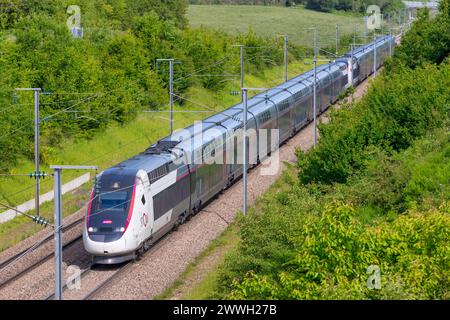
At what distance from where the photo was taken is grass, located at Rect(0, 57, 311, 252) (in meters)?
35.9

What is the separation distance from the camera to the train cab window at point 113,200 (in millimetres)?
26375

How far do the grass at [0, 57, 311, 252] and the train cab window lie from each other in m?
7.45

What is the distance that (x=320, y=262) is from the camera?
55.4 feet

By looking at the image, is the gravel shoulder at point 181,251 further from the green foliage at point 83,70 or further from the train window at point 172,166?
the green foliage at point 83,70

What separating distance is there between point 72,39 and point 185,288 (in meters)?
30.0

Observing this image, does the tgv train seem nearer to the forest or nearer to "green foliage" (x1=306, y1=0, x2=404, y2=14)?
the forest

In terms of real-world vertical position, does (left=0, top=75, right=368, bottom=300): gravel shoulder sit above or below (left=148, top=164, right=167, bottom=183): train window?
below

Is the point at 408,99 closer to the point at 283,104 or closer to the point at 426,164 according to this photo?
the point at 426,164

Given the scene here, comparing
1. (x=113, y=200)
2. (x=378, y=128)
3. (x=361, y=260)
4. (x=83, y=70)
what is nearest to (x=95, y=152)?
(x=83, y=70)

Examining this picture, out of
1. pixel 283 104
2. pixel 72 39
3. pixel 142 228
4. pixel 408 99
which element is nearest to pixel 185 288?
pixel 142 228

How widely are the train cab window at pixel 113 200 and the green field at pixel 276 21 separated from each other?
85.1m

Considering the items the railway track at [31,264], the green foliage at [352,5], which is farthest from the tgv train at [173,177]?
the green foliage at [352,5]

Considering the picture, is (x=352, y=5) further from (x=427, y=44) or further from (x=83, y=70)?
(x=83, y=70)

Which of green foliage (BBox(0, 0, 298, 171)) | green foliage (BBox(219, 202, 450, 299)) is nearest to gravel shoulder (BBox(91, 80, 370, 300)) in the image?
green foliage (BBox(0, 0, 298, 171))
